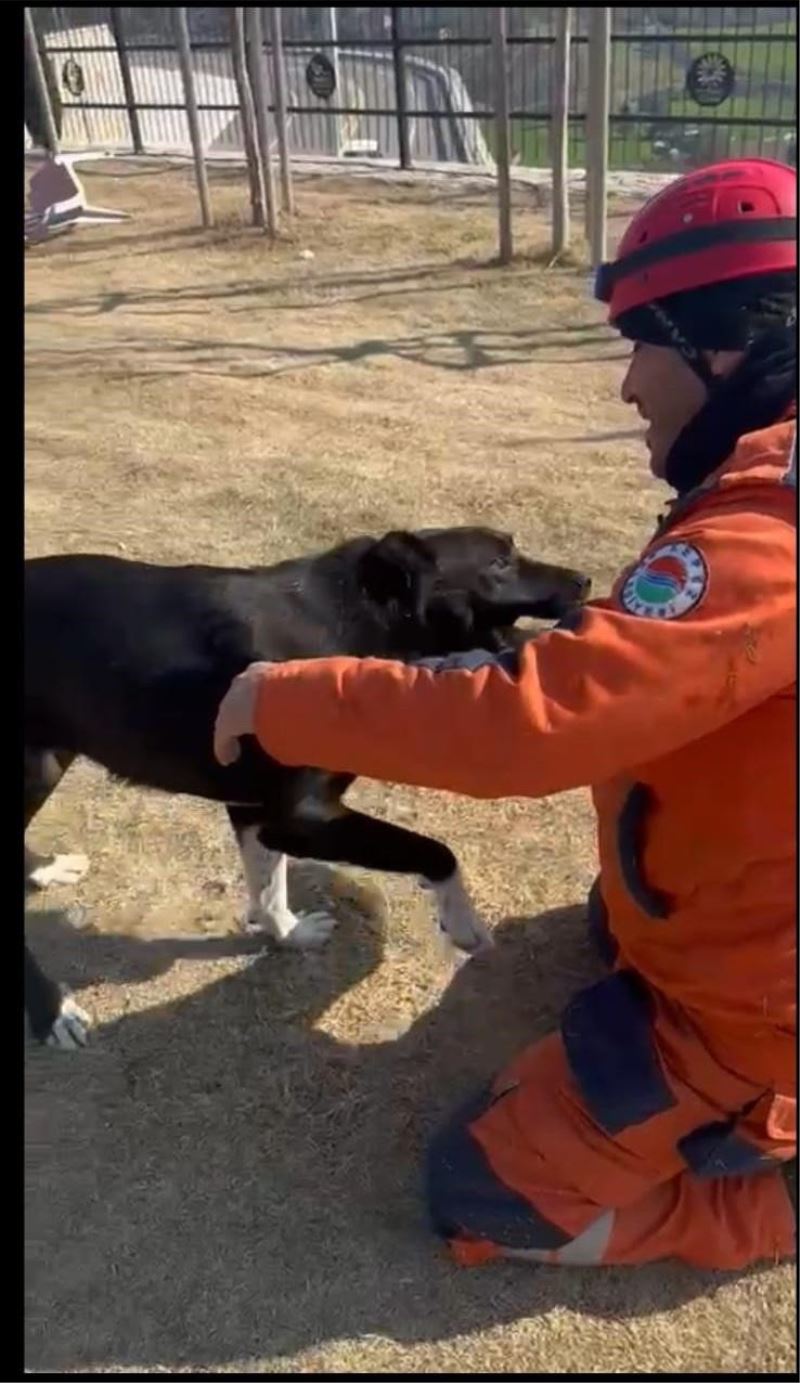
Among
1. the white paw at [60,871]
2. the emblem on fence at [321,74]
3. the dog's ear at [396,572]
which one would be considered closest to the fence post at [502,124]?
the emblem on fence at [321,74]

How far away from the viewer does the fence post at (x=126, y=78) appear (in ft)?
55.7

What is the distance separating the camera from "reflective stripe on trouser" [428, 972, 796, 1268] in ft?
8.55

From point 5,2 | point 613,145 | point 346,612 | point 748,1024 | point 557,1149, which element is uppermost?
point 5,2

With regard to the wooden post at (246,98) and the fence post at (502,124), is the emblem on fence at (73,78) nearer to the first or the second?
the wooden post at (246,98)

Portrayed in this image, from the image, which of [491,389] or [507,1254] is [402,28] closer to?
[491,389]

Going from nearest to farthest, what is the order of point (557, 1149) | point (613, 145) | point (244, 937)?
point (557, 1149) → point (244, 937) → point (613, 145)

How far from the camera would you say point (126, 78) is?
17.2 meters

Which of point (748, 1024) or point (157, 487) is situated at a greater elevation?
point (748, 1024)

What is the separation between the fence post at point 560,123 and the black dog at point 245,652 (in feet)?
21.2

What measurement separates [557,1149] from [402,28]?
13.9 m

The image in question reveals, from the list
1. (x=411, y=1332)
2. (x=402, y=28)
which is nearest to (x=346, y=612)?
(x=411, y=1332)

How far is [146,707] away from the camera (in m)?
3.20

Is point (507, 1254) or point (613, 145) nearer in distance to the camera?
point (507, 1254)

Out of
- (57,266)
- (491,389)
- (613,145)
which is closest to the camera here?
(491,389)
